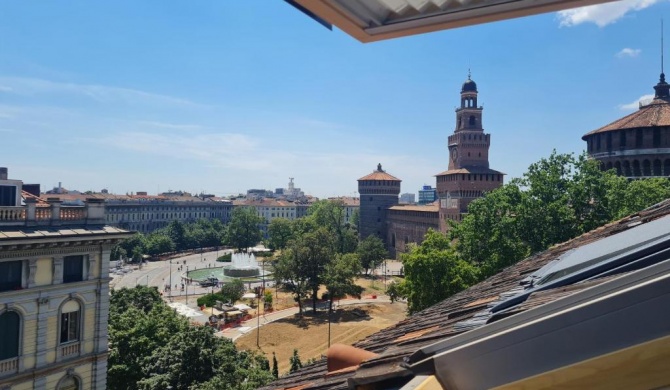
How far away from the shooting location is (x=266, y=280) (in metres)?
52.6

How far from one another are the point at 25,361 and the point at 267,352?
17152mm

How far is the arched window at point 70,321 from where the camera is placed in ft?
45.4

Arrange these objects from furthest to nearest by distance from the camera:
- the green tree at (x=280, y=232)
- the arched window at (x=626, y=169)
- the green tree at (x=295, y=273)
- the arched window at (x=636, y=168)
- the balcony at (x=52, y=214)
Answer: the green tree at (x=280, y=232)
the green tree at (x=295, y=273)
the arched window at (x=626, y=169)
the arched window at (x=636, y=168)
the balcony at (x=52, y=214)

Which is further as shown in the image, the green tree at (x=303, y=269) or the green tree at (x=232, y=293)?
the green tree at (x=232, y=293)

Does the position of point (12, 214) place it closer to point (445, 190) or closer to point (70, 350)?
point (70, 350)

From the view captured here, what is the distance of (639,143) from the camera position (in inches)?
1257

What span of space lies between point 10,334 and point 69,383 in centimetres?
277

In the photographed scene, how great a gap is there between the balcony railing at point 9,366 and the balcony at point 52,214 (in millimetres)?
3981

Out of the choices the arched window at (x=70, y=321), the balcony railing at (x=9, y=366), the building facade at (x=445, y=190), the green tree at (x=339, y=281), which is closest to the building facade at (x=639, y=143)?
the building facade at (x=445, y=190)

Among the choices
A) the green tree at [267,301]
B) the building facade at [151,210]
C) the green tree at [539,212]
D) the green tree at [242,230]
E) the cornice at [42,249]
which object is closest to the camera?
the cornice at [42,249]

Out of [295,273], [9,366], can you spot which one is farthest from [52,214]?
[295,273]

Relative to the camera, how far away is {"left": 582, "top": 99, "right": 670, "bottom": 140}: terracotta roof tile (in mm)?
31328

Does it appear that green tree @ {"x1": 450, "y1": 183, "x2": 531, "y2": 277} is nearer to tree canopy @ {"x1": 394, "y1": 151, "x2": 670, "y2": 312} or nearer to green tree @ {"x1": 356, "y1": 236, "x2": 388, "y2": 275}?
tree canopy @ {"x1": 394, "y1": 151, "x2": 670, "y2": 312}

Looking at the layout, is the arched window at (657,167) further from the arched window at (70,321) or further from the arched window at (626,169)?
the arched window at (70,321)
